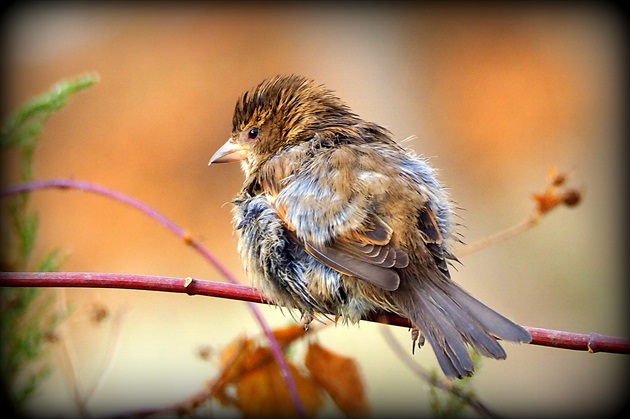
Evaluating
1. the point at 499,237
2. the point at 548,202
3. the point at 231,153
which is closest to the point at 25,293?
the point at 231,153

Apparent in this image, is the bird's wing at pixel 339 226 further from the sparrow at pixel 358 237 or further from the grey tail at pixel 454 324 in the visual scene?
the grey tail at pixel 454 324

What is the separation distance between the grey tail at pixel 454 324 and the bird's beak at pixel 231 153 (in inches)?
53.1

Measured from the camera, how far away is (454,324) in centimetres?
301

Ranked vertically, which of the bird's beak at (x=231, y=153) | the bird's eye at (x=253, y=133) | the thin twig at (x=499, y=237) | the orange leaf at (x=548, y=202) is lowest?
the thin twig at (x=499, y=237)

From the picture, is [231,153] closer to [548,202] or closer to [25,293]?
[25,293]

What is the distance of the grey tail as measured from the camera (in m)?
2.80

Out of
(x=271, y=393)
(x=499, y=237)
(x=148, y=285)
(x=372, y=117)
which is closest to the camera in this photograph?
(x=148, y=285)

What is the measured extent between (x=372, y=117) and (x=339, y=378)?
20.7ft

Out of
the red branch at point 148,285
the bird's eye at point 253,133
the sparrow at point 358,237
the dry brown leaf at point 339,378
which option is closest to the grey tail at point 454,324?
the sparrow at point 358,237

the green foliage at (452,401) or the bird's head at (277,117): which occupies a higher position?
the bird's head at (277,117)

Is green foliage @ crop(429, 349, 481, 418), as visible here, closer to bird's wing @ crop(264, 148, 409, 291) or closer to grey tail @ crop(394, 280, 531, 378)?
grey tail @ crop(394, 280, 531, 378)

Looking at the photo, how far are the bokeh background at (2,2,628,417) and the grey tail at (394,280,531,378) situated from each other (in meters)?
4.54

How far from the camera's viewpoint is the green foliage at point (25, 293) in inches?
120

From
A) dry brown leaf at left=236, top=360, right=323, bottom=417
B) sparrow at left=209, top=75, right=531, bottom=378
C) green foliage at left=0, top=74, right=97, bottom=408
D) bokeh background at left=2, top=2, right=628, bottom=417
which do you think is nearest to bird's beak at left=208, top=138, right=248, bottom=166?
sparrow at left=209, top=75, right=531, bottom=378
